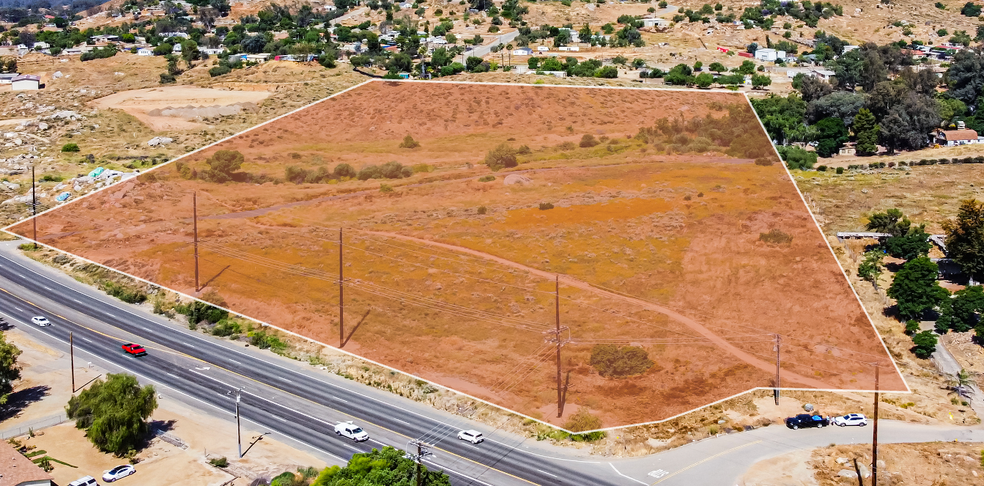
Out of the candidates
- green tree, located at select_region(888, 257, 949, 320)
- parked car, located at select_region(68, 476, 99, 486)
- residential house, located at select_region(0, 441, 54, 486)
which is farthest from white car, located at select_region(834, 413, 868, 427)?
residential house, located at select_region(0, 441, 54, 486)

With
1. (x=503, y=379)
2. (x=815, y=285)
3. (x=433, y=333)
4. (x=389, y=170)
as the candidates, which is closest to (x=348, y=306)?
(x=433, y=333)

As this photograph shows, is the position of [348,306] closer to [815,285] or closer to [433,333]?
[433,333]

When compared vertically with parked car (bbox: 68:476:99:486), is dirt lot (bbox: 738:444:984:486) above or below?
above

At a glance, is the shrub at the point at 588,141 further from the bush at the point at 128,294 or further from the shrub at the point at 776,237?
the bush at the point at 128,294

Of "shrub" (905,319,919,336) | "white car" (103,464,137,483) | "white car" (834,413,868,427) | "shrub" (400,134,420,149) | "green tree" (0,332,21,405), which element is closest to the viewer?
"white car" (103,464,137,483)

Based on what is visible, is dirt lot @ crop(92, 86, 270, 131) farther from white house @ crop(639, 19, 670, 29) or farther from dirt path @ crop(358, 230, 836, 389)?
white house @ crop(639, 19, 670, 29)

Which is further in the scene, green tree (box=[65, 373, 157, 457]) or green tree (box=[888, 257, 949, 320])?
green tree (box=[888, 257, 949, 320])

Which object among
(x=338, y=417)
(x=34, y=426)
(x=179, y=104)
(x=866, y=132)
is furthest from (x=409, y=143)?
(x=866, y=132)
